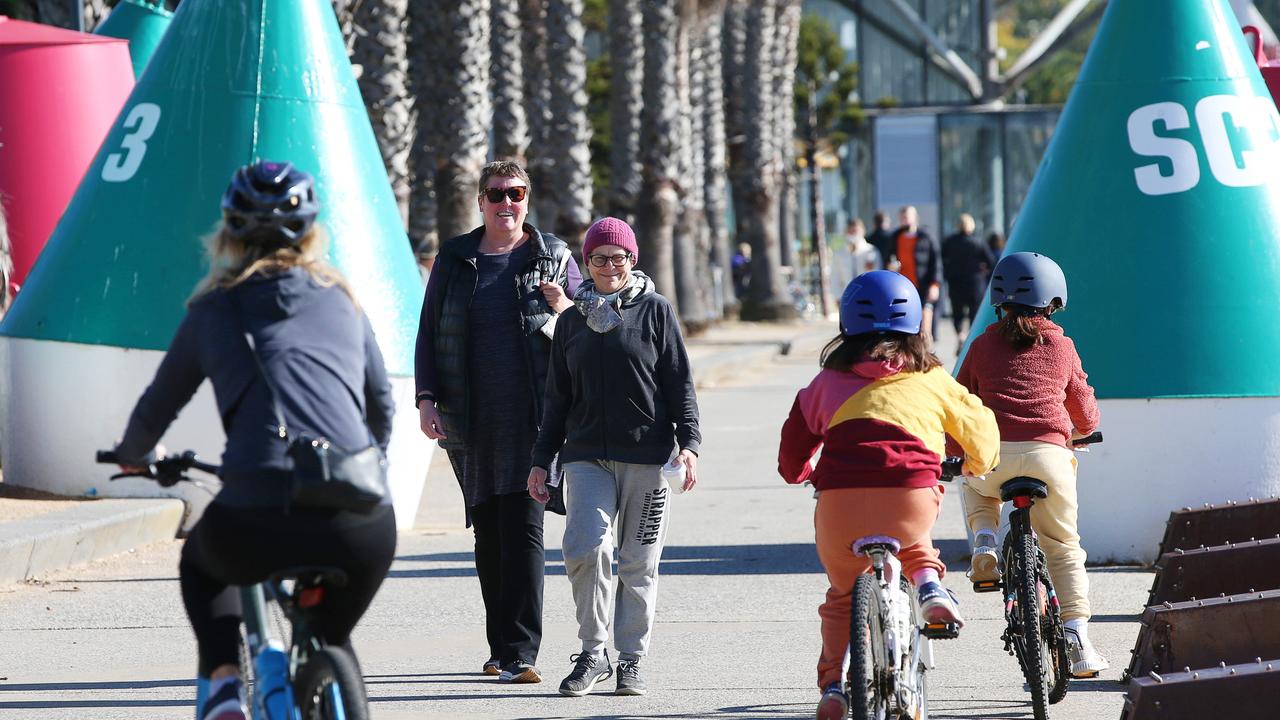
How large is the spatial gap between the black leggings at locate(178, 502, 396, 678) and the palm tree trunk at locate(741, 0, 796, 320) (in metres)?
29.0

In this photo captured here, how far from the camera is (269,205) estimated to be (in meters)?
4.18

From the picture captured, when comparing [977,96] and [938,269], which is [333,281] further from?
[977,96]

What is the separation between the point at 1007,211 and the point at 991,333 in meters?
35.3

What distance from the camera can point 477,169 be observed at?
1880cm

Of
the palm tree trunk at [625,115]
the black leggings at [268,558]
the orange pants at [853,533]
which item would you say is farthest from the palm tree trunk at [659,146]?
the black leggings at [268,558]

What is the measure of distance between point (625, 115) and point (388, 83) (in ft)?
34.8

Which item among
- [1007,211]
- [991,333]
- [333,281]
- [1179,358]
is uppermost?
[333,281]

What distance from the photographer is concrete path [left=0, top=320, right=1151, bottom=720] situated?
6426mm

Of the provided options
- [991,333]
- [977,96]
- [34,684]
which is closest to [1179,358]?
[991,333]

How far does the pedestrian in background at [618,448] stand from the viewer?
21.9 feet

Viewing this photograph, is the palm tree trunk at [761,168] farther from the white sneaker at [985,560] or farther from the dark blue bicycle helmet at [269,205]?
the dark blue bicycle helmet at [269,205]

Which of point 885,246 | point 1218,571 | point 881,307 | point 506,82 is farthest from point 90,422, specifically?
point 885,246

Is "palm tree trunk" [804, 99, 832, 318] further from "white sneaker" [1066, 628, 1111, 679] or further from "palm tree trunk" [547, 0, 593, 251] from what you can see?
"white sneaker" [1066, 628, 1111, 679]

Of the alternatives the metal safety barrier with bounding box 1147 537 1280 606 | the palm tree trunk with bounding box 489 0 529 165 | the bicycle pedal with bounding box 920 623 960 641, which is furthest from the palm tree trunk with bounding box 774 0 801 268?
the bicycle pedal with bounding box 920 623 960 641
